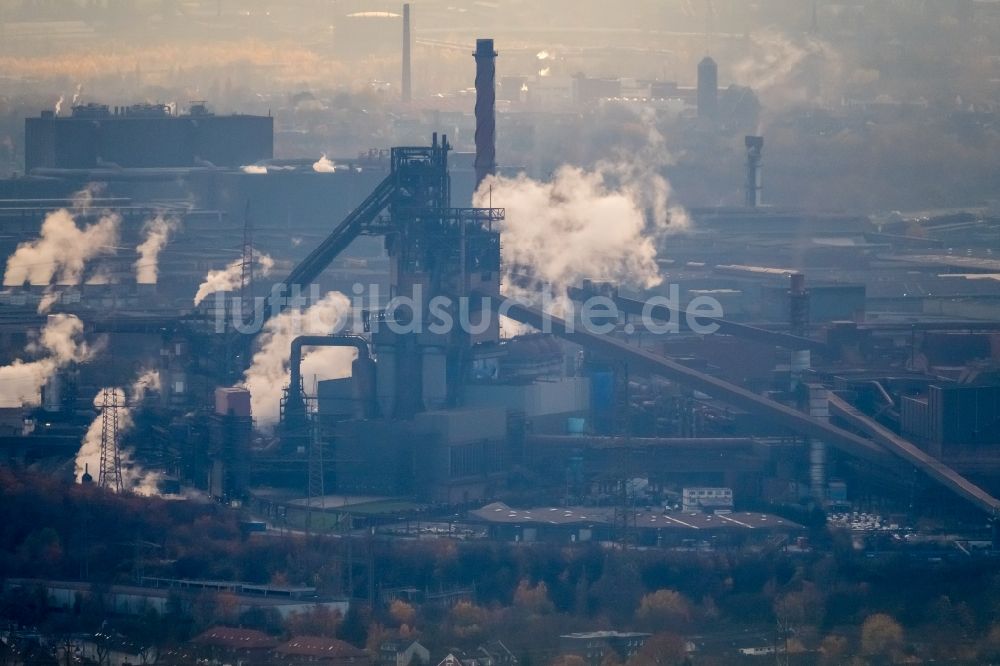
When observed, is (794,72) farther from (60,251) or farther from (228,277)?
(228,277)

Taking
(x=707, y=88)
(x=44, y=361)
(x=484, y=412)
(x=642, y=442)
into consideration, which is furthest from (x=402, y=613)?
(x=707, y=88)

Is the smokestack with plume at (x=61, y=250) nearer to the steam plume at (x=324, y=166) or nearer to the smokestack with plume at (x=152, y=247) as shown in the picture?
the smokestack with plume at (x=152, y=247)

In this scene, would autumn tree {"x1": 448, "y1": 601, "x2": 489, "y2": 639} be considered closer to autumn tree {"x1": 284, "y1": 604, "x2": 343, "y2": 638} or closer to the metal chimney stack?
autumn tree {"x1": 284, "y1": 604, "x2": 343, "y2": 638}

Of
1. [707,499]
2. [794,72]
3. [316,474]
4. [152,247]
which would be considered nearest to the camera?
[707,499]

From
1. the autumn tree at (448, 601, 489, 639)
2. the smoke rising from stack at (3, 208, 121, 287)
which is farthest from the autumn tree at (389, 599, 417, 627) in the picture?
the smoke rising from stack at (3, 208, 121, 287)

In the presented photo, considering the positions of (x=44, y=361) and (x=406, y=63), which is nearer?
(x=44, y=361)
